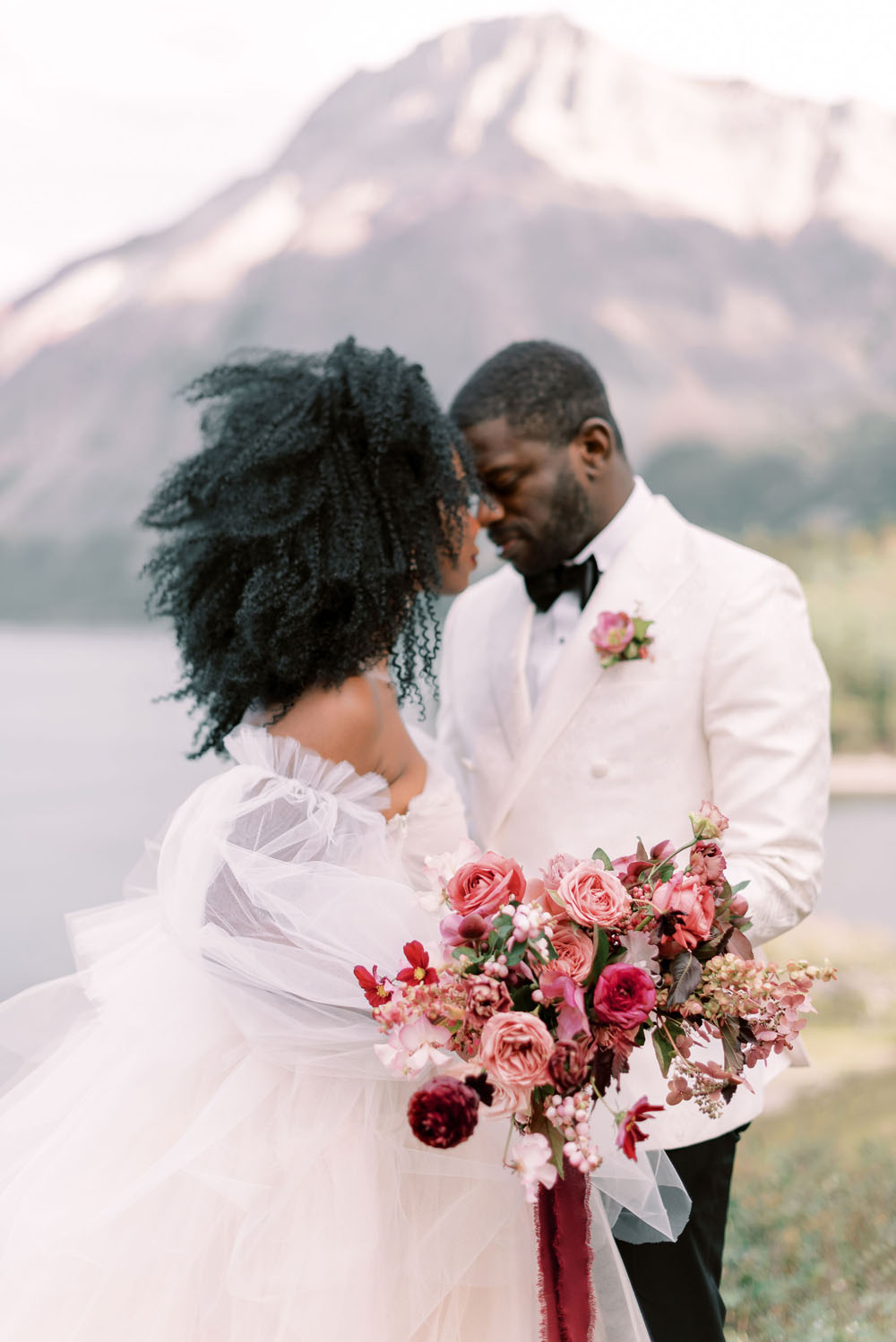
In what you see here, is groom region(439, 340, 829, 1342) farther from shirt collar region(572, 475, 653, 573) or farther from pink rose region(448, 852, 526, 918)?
pink rose region(448, 852, 526, 918)

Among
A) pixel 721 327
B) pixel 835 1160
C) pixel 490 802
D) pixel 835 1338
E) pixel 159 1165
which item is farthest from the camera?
pixel 721 327

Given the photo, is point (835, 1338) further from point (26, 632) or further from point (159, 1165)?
point (26, 632)

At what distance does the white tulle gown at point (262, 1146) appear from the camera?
1386 mm

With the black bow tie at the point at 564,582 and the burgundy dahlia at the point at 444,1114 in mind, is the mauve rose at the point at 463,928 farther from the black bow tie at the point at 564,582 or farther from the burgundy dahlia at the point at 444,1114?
the black bow tie at the point at 564,582

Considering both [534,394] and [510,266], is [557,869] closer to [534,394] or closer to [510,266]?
[534,394]

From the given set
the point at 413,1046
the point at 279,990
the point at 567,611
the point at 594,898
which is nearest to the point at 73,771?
the point at 567,611

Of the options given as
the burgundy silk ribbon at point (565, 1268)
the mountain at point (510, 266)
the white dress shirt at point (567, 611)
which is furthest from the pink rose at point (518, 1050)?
the mountain at point (510, 266)

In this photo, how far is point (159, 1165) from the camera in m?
1.42

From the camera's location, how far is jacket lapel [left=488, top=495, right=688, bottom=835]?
1.98 meters

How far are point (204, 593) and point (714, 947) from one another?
0.92 meters

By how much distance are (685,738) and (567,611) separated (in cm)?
39

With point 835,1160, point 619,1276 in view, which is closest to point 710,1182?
point 619,1276

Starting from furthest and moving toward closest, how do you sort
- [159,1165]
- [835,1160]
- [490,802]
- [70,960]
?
[835,1160], [70,960], [490,802], [159,1165]

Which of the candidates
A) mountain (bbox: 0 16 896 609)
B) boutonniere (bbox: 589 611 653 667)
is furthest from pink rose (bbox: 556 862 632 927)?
mountain (bbox: 0 16 896 609)
